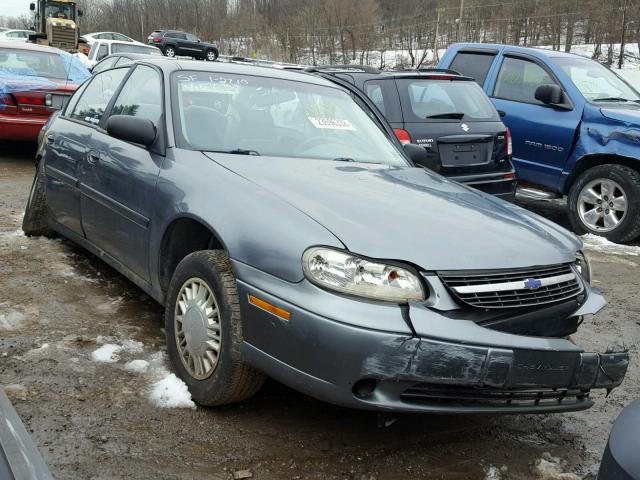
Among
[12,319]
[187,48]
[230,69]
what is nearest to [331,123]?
[230,69]

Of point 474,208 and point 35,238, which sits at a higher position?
point 474,208

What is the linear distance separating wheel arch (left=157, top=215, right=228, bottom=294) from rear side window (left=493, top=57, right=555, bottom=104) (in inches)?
220

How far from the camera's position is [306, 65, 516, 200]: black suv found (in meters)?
6.61

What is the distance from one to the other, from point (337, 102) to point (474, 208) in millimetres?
1469

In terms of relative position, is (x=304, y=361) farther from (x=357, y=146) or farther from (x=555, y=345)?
(x=357, y=146)

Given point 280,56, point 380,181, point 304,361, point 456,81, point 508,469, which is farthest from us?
point 280,56

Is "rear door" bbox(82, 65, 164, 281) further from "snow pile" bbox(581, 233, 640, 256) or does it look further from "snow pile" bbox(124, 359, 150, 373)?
"snow pile" bbox(581, 233, 640, 256)

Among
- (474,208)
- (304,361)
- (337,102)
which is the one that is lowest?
(304,361)

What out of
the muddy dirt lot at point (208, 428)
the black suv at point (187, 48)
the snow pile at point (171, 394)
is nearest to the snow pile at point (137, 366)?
the muddy dirt lot at point (208, 428)

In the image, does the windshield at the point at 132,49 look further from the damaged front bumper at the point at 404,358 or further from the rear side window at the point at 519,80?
the damaged front bumper at the point at 404,358

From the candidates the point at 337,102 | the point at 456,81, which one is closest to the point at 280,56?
the point at 456,81

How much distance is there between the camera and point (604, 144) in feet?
23.6

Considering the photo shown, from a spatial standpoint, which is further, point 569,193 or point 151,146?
point 569,193

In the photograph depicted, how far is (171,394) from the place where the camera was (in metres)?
3.20
